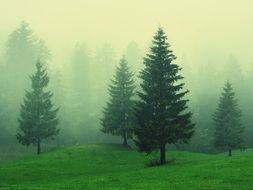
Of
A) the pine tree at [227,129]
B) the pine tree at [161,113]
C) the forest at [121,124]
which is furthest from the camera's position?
the pine tree at [227,129]

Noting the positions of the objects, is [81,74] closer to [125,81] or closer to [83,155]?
[125,81]

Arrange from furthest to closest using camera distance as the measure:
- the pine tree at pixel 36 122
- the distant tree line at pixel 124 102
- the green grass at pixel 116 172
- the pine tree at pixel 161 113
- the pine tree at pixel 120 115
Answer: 1. the pine tree at pixel 120 115
2. the pine tree at pixel 36 122
3. the distant tree line at pixel 124 102
4. the pine tree at pixel 161 113
5. the green grass at pixel 116 172

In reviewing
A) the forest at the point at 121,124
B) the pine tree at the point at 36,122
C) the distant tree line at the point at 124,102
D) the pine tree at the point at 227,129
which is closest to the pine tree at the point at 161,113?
the distant tree line at the point at 124,102

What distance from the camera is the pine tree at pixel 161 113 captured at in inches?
1929

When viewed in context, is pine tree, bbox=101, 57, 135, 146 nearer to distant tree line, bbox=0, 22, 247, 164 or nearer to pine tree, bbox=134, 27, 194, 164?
distant tree line, bbox=0, 22, 247, 164

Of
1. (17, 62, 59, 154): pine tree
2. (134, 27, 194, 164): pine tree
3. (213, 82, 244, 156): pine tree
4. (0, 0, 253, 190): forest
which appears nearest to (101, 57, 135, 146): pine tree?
(0, 0, 253, 190): forest

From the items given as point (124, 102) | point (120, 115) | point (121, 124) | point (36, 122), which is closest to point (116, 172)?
point (121, 124)

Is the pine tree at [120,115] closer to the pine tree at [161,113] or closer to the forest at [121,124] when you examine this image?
the forest at [121,124]

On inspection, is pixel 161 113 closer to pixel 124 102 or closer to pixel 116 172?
pixel 116 172

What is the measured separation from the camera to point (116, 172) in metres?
45.8

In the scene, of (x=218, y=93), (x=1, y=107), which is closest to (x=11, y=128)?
(x=1, y=107)

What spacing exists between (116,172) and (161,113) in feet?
26.3

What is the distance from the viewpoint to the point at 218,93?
122438 mm

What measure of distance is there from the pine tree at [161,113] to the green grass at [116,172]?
101 inches
